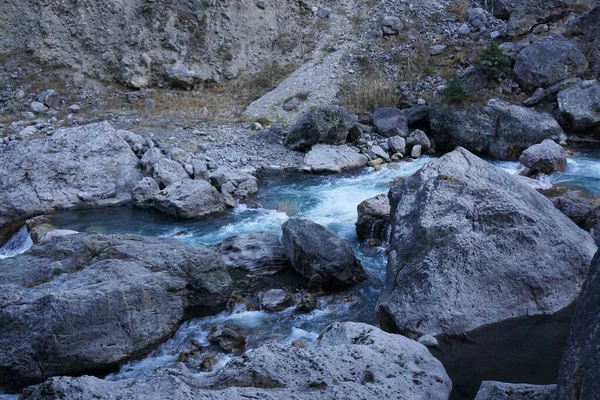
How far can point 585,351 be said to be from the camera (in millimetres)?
3939

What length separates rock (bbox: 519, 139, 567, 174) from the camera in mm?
15352

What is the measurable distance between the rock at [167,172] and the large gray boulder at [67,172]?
30.4 inches

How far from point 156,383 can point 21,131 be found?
1712cm

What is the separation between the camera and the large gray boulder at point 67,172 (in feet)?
47.3

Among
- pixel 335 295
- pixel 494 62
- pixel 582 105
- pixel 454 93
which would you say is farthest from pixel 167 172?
pixel 582 105

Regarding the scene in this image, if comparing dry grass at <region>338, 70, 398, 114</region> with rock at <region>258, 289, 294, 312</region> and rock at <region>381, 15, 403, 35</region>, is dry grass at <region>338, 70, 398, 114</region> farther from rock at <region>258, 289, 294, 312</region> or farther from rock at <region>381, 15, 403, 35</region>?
rock at <region>258, 289, 294, 312</region>

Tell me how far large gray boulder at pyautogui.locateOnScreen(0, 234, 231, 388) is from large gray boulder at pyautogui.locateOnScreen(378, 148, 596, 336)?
3.19 meters

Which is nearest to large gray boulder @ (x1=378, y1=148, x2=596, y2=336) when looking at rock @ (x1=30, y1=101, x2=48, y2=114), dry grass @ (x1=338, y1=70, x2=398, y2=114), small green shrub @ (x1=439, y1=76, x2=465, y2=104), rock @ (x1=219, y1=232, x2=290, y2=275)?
rock @ (x1=219, y1=232, x2=290, y2=275)

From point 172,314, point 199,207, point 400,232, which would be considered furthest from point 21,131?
point 400,232

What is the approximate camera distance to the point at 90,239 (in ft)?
30.2

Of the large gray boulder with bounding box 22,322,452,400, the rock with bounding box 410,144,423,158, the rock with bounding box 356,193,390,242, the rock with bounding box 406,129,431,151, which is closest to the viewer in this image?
the large gray boulder with bounding box 22,322,452,400

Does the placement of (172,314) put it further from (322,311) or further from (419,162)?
(419,162)

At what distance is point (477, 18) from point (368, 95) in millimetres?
7238

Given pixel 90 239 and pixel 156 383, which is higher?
pixel 156 383
